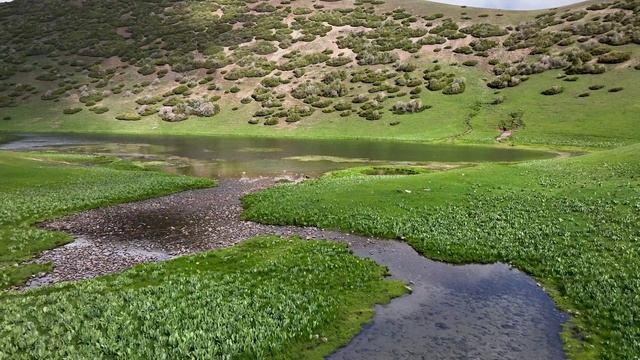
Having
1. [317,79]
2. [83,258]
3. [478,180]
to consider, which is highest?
[317,79]

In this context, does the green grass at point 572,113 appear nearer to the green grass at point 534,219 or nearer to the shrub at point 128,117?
the green grass at point 534,219

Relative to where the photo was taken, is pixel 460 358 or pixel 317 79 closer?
pixel 460 358

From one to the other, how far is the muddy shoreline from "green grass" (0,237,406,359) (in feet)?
5.06

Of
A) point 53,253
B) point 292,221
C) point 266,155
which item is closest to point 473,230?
point 292,221

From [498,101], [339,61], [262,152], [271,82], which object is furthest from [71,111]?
[498,101]

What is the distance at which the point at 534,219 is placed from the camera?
3481 cm

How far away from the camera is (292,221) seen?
39.4 metres

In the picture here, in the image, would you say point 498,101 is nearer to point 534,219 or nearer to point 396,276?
point 534,219

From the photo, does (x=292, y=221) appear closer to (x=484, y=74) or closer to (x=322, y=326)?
(x=322, y=326)

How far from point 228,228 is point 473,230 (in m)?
19.6

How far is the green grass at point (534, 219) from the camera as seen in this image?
21.9 metres

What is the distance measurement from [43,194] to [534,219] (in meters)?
46.9

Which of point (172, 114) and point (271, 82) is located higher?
point (271, 82)

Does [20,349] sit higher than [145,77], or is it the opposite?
[145,77]
